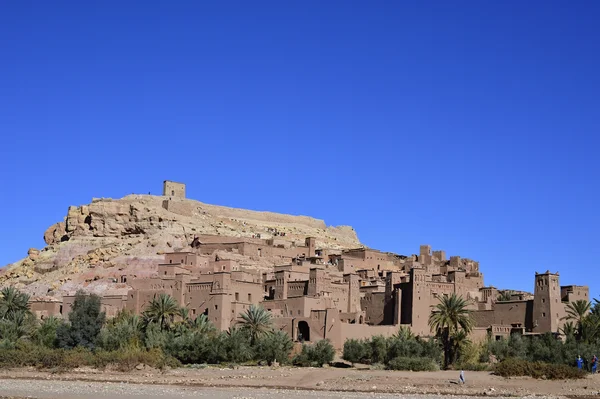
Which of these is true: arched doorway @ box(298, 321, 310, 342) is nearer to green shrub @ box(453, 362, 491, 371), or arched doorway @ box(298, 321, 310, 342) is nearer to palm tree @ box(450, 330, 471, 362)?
palm tree @ box(450, 330, 471, 362)

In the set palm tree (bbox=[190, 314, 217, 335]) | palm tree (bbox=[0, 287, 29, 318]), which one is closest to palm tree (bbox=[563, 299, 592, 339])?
palm tree (bbox=[190, 314, 217, 335])

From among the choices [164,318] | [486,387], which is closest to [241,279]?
[164,318]

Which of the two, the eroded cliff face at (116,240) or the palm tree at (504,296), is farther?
the eroded cliff face at (116,240)

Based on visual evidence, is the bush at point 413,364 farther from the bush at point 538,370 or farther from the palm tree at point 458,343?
the bush at point 538,370

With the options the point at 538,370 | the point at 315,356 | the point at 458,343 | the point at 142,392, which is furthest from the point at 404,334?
the point at 142,392

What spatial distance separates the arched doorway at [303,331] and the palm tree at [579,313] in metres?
14.8

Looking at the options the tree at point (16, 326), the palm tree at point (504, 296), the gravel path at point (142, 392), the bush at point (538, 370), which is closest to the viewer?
the gravel path at point (142, 392)

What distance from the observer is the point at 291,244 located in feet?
249

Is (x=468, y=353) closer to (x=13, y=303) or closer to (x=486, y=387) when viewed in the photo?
(x=486, y=387)

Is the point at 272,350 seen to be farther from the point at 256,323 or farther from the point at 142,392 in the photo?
the point at 142,392

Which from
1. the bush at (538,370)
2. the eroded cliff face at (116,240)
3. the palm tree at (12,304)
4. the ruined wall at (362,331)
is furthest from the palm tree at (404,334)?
the palm tree at (12,304)

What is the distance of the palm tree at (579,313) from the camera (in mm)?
49500

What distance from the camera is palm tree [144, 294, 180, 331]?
51125 millimetres

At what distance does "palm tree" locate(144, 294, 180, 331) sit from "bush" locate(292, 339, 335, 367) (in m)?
8.39
